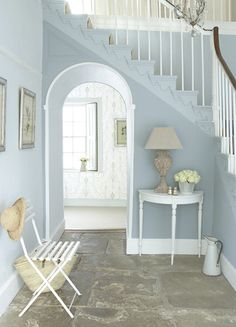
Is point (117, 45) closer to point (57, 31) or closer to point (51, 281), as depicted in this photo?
point (57, 31)

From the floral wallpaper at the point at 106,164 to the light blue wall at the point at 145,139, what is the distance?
11.5 feet

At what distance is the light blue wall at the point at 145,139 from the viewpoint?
14.7 ft

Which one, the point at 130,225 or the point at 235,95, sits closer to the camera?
the point at 235,95

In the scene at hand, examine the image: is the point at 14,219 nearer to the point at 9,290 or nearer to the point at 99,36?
the point at 9,290

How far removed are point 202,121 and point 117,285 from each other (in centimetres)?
231

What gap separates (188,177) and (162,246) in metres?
1.04

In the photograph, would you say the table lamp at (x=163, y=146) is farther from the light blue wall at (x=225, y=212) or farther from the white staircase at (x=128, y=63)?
the light blue wall at (x=225, y=212)

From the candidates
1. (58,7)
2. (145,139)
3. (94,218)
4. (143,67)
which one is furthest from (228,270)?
(58,7)

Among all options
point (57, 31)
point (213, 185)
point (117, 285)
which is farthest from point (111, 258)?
point (57, 31)

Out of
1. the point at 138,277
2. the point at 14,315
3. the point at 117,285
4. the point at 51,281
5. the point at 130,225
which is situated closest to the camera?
the point at 14,315

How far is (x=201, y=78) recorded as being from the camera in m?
4.80

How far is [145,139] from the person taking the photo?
453 cm

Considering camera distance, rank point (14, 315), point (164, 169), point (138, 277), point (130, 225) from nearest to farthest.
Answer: point (14, 315), point (138, 277), point (164, 169), point (130, 225)

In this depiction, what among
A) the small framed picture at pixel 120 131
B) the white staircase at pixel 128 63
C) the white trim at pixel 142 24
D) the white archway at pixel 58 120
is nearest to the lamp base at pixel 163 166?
the white archway at pixel 58 120
